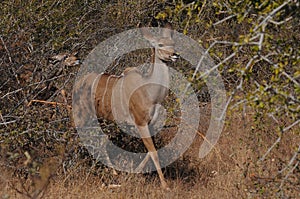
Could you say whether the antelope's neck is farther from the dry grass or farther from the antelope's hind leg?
the dry grass

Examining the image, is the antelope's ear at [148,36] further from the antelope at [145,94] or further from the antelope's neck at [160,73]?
the antelope's neck at [160,73]

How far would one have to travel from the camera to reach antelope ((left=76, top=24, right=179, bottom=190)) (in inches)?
294

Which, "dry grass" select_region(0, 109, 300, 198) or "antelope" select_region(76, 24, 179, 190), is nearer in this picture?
"dry grass" select_region(0, 109, 300, 198)

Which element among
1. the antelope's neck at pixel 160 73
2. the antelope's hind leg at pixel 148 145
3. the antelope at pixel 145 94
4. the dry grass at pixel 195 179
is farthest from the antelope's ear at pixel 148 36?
the dry grass at pixel 195 179

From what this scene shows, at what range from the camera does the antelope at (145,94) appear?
24.5 ft

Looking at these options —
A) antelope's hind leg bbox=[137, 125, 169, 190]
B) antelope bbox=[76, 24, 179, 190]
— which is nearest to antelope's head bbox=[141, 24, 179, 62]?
antelope bbox=[76, 24, 179, 190]

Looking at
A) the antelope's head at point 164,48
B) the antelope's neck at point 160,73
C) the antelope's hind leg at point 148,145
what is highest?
the antelope's head at point 164,48

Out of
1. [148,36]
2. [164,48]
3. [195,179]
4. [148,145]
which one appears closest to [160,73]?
[164,48]

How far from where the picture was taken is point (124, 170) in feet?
24.3

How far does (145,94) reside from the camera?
766 centimetres

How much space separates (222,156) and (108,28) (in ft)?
8.67

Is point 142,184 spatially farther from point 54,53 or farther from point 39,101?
point 54,53

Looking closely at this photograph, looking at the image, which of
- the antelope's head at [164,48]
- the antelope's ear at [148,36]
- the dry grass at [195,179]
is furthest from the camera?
the antelope's ear at [148,36]

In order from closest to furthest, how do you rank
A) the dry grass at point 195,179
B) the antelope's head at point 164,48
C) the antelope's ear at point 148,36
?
the dry grass at point 195,179
the antelope's head at point 164,48
the antelope's ear at point 148,36
